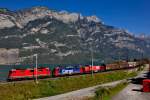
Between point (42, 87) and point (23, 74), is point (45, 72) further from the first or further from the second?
point (42, 87)

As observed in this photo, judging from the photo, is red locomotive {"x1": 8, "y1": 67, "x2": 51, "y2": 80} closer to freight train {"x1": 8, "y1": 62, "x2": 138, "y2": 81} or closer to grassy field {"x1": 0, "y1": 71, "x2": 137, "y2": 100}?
freight train {"x1": 8, "y1": 62, "x2": 138, "y2": 81}

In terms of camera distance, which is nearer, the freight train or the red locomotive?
the red locomotive

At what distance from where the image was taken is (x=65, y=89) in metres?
94.4

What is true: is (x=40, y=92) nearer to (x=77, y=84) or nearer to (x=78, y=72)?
(x=77, y=84)

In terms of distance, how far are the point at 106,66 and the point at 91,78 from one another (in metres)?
62.4

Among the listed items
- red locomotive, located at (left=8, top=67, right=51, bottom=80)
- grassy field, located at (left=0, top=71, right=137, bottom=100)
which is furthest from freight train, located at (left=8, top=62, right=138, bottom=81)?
grassy field, located at (left=0, top=71, right=137, bottom=100)

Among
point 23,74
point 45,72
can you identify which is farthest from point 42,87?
point 45,72

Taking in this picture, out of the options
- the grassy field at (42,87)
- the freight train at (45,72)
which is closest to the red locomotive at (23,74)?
the freight train at (45,72)

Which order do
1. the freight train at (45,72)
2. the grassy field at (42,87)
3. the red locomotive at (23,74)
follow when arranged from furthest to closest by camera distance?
the freight train at (45,72) < the red locomotive at (23,74) < the grassy field at (42,87)

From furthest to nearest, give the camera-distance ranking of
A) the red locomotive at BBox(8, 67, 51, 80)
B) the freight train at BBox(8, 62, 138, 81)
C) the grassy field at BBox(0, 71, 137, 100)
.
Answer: the freight train at BBox(8, 62, 138, 81) → the red locomotive at BBox(8, 67, 51, 80) → the grassy field at BBox(0, 71, 137, 100)

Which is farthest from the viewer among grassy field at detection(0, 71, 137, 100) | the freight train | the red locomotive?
the freight train

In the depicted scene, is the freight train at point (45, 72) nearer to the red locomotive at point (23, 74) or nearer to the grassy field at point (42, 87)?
the red locomotive at point (23, 74)

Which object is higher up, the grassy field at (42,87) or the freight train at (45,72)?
the freight train at (45,72)

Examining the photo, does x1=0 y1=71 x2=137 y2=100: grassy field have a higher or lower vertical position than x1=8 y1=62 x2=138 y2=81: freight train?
lower
